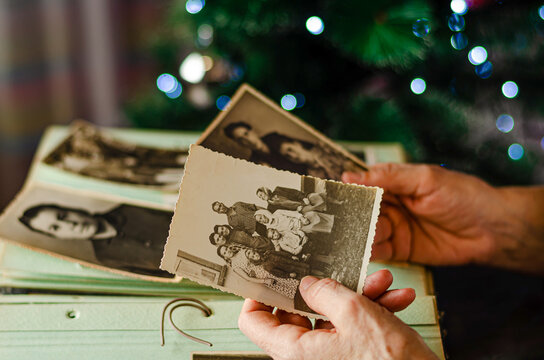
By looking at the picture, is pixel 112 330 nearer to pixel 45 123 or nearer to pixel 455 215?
pixel 455 215

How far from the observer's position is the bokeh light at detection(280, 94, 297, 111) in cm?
122

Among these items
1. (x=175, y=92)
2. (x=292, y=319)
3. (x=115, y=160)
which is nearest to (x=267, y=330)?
(x=292, y=319)

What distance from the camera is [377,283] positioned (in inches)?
22.6

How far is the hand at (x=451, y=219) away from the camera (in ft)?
2.45

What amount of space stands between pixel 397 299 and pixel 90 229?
477mm

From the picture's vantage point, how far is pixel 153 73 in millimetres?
1824

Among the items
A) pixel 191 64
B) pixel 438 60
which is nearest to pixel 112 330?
pixel 191 64

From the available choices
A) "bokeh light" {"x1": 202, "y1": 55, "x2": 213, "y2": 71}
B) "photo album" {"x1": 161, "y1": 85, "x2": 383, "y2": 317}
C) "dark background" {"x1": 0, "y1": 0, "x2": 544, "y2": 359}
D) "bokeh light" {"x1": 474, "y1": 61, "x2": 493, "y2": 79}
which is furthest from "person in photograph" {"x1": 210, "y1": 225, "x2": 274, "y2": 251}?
"bokeh light" {"x1": 474, "y1": 61, "x2": 493, "y2": 79}

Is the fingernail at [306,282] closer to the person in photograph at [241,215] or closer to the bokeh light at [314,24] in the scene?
the person in photograph at [241,215]

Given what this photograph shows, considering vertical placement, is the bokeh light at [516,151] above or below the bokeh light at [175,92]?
below

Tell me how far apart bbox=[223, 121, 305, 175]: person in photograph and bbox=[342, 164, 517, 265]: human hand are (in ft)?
0.33

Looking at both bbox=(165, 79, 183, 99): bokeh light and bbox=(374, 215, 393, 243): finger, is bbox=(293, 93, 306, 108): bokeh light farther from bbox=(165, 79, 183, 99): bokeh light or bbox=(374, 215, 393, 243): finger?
bbox=(374, 215, 393, 243): finger

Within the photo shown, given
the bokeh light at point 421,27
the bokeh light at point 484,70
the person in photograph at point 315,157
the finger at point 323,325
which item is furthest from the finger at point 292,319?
the bokeh light at point 484,70

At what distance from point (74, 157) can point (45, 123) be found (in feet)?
3.15
